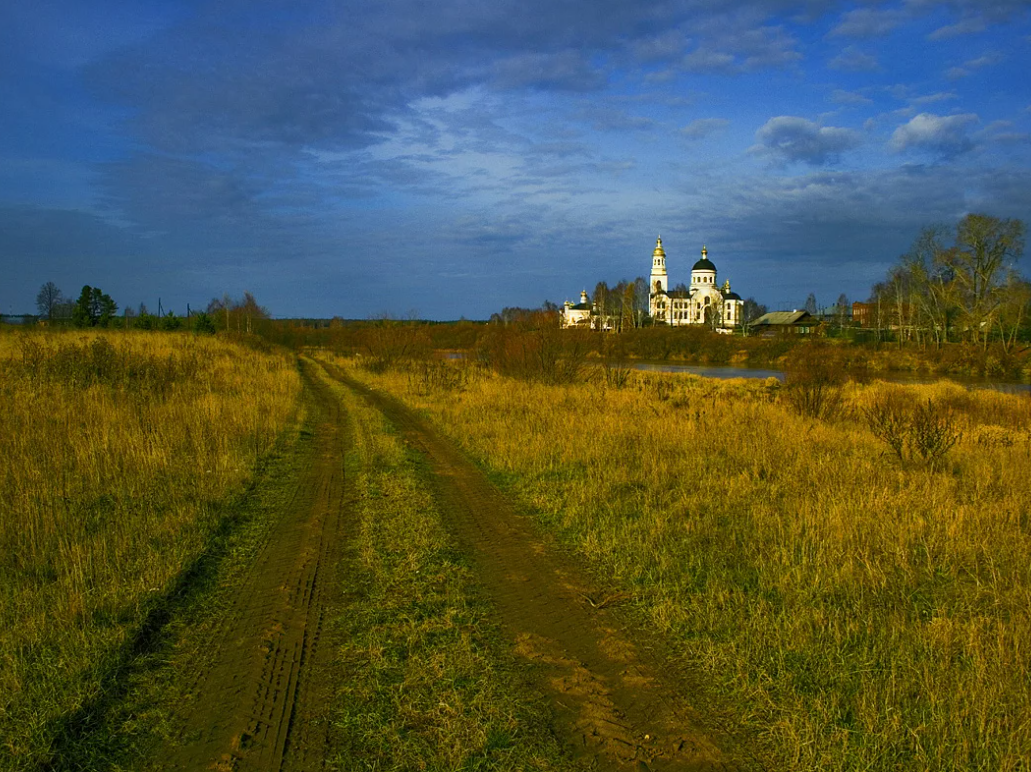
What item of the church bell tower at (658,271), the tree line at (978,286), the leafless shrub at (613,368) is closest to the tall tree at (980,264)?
the tree line at (978,286)

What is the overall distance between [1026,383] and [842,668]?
150 feet

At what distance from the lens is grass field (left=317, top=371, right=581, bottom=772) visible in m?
3.27

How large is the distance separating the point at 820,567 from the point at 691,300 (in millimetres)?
128424

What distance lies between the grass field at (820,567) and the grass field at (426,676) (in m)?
1.22

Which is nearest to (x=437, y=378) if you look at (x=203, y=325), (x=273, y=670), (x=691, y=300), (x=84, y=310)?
(x=273, y=670)

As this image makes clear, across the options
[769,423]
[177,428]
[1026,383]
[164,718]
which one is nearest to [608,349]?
[769,423]

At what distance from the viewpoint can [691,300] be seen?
422ft

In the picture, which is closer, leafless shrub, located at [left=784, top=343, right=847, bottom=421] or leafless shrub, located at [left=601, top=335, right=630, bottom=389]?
leafless shrub, located at [left=784, top=343, right=847, bottom=421]

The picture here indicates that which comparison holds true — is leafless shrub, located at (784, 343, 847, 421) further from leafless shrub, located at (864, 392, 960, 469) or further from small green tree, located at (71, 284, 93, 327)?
Result: small green tree, located at (71, 284, 93, 327)

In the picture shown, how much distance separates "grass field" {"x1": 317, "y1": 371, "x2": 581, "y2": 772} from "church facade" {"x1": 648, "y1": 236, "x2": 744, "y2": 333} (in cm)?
11325

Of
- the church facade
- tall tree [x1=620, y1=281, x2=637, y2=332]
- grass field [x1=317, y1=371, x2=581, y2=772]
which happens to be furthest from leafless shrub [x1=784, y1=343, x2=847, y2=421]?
the church facade

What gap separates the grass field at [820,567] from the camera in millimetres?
3479

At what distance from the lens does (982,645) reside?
4148 mm

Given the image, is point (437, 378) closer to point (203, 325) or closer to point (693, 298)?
point (203, 325)
